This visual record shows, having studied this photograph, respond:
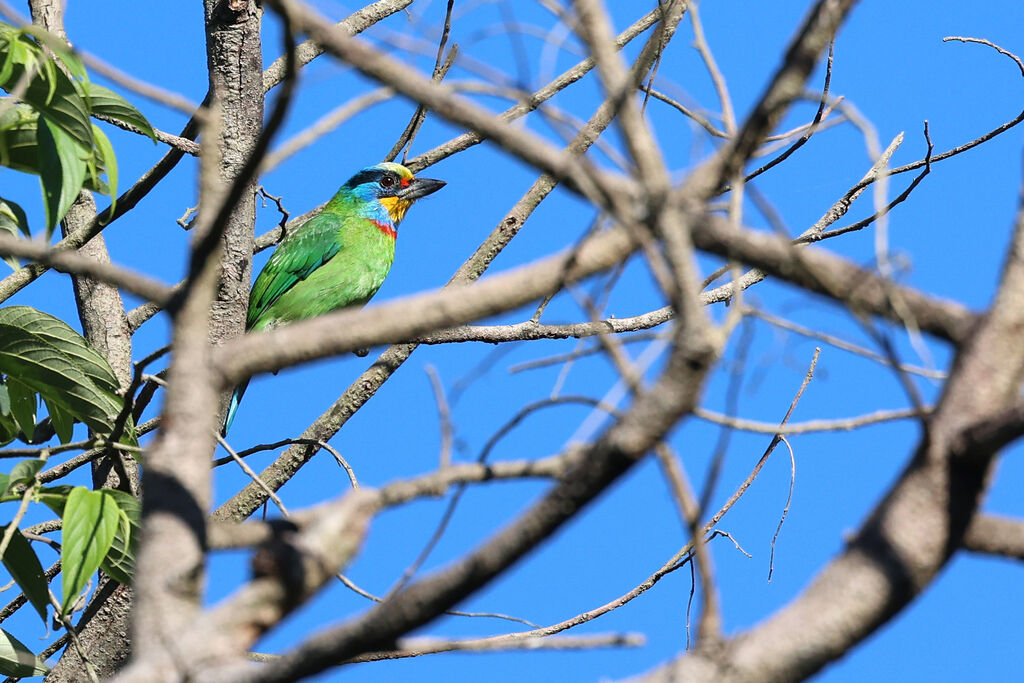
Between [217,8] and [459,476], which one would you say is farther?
[217,8]

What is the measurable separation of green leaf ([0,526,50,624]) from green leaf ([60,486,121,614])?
0.26 m

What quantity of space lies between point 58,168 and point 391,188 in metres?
4.41

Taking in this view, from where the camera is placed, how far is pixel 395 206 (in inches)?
265

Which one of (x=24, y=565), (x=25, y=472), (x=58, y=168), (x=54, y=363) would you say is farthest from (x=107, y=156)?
(x=24, y=565)

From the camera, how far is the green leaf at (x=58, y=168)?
2.27 m

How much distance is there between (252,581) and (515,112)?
3158mm

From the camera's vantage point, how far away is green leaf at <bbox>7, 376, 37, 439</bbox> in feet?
8.95

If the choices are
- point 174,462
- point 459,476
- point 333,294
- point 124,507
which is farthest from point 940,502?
point 333,294

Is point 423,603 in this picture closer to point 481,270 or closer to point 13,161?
point 13,161

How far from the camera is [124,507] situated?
237 centimetres

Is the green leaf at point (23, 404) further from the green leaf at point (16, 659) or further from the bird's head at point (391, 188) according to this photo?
the bird's head at point (391, 188)

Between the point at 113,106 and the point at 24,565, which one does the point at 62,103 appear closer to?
the point at 113,106

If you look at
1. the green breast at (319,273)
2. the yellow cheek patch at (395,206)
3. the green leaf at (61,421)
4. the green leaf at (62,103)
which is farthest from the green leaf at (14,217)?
the yellow cheek patch at (395,206)

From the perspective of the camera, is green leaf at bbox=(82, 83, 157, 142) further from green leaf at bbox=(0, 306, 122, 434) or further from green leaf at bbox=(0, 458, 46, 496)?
green leaf at bbox=(0, 458, 46, 496)
